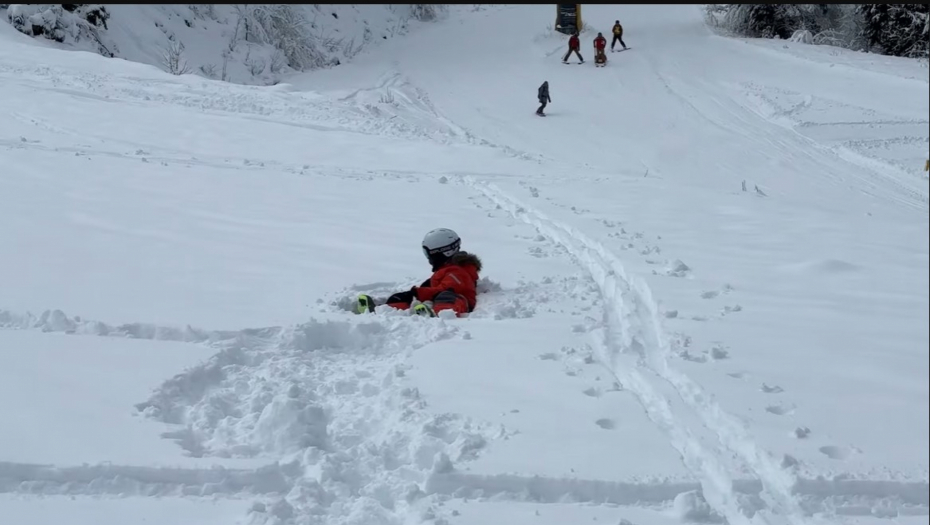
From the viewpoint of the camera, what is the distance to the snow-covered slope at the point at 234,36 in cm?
2112

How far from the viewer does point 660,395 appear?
3834 millimetres

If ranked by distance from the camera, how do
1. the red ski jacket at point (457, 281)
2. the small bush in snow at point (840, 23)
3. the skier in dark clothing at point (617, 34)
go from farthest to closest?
1. the skier in dark clothing at point (617, 34)
2. the small bush in snow at point (840, 23)
3. the red ski jacket at point (457, 281)

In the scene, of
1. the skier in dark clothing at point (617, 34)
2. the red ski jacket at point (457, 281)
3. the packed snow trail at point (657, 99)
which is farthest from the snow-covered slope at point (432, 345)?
the skier in dark clothing at point (617, 34)

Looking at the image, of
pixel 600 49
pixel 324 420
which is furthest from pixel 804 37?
pixel 324 420

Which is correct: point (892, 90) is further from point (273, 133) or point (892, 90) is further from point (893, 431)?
point (893, 431)

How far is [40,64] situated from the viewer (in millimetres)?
14789

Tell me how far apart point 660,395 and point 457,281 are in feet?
6.53

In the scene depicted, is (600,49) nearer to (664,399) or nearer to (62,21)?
(62,21)

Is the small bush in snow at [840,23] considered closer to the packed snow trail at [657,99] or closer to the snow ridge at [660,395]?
the packed snow trail at [657,99]

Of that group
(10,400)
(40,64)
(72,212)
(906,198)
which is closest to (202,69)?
(40,64)

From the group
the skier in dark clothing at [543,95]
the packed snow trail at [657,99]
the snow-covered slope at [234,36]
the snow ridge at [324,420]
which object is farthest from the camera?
the snow-covered slope at [234,36]

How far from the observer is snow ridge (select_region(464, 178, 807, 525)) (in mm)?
3051

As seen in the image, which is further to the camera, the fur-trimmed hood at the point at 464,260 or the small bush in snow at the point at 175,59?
the small bush in snow at the point at 175,59

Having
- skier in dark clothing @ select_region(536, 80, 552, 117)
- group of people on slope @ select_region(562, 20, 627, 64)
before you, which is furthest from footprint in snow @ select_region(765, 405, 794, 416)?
group of people on slope @ select_region(562, 20, 627, 64)
